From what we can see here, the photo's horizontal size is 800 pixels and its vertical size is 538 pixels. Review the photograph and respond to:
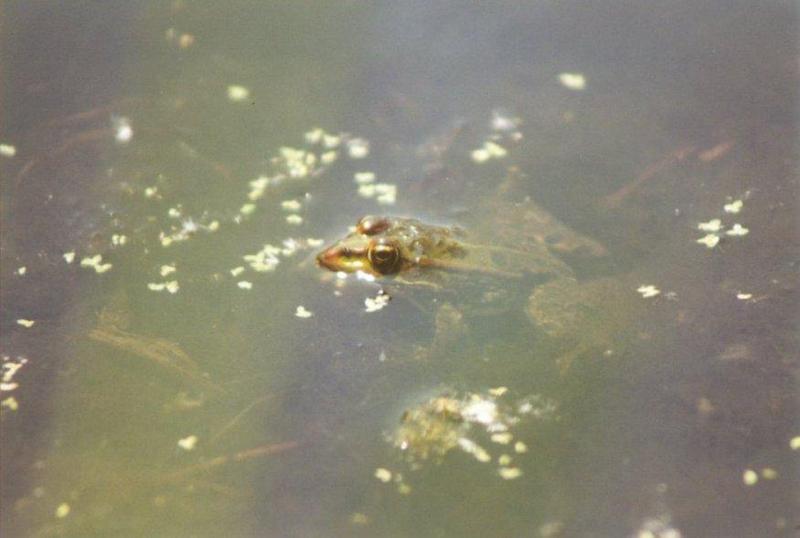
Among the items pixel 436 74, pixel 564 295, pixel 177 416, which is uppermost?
pixel 436 74

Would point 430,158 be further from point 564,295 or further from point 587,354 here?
point 587,354

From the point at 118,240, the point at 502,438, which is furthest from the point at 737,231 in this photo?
the point at 118,240

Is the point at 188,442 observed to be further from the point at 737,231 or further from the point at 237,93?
the point at 737,231

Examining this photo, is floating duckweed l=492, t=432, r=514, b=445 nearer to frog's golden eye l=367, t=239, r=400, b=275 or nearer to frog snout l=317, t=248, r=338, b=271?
frog's golden eye l=367, t=239, r=400, b=275

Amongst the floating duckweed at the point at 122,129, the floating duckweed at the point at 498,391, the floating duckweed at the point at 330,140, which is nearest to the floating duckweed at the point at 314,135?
the floating duckweed at the point at 330,140

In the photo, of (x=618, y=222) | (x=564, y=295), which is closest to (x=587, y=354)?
(x=564, y=295)

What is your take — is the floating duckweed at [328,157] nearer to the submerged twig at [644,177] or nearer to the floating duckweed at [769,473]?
the submerged twig at [644,177]
